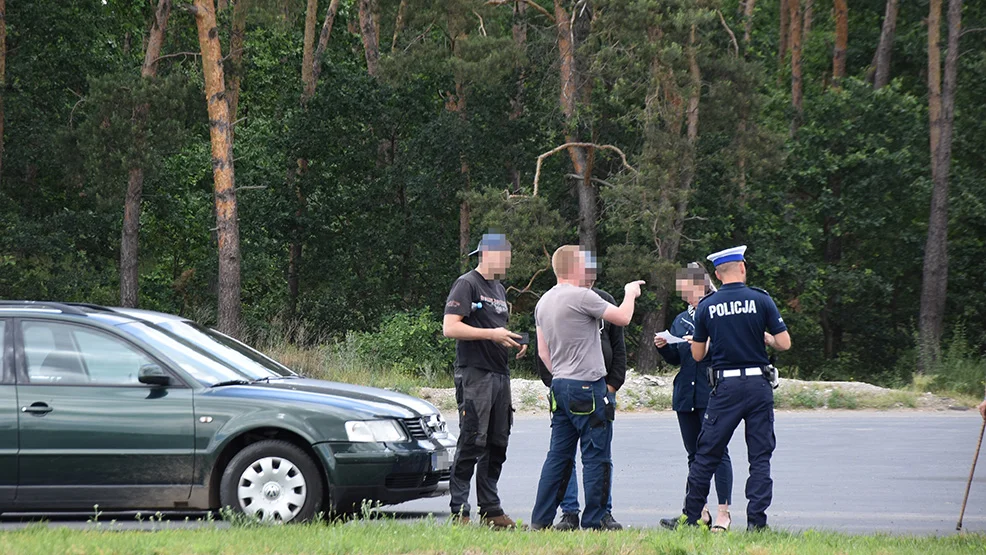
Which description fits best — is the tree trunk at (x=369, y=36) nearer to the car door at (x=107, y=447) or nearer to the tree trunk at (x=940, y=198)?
the tree trunk at (x=940, y=198)

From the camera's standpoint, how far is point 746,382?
316 inches

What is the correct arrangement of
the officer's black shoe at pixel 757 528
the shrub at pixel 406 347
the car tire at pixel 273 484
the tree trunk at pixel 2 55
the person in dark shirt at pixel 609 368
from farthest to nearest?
the tree trunk at pixel 2 55
the shrub at pixel 406 347
the person in dark shirt at pixel 609 368
the car tire at pixel 273 484
the officer's black shoe at pixel 757 528

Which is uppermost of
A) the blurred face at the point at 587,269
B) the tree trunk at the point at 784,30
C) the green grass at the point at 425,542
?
the tree trunk at the point at 784,30

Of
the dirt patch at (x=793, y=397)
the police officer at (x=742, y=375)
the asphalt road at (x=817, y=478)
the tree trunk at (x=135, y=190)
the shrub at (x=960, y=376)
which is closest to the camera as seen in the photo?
the police officer at (x=742, y=375)

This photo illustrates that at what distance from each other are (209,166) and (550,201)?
12.7m

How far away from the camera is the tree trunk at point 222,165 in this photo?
2748 centimetres

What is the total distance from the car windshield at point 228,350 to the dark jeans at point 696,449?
9.97ft

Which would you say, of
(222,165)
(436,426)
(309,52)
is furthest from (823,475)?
(309,52)

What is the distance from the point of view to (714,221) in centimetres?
3650

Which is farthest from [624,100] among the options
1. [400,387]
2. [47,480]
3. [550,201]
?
[47,480]

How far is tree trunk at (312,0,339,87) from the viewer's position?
41844 millimetres

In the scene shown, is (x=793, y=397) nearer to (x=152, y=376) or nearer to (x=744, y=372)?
(x=744, y=372)

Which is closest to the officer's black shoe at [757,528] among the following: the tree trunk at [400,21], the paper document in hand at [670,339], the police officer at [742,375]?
the police officer at [742,375]

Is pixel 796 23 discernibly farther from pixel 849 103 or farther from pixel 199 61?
pixel 199 61
